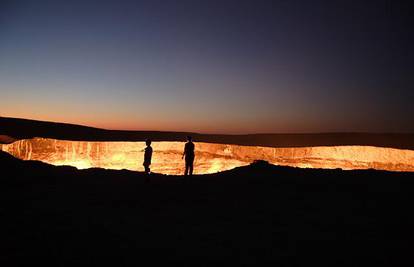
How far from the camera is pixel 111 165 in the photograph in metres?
30.3

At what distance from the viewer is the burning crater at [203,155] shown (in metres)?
26.9

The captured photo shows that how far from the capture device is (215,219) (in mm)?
6184

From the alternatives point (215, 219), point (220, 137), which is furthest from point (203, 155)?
point (215, 219)

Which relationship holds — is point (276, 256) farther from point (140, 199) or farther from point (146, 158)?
point (146, 158)

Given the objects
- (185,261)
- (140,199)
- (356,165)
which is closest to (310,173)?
(140,199)

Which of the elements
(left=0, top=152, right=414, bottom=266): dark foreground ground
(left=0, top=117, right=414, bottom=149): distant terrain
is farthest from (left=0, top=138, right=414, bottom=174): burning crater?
(left=0, top=152, right=414, bottom=266): dark foreground ground

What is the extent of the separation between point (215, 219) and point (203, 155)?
2459 centimetres

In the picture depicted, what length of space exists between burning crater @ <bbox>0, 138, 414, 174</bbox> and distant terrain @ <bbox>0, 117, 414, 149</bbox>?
22.2 ft

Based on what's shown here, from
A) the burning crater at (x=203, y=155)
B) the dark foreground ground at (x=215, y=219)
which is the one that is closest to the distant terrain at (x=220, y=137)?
the burning crater at (x=203, y=155)

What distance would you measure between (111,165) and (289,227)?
88.1 feet

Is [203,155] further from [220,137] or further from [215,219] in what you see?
[215,219]

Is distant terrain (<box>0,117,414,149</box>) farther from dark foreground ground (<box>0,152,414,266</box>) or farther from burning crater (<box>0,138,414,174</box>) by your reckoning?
dark foreground ground (<box>0,152,414,266</box>)

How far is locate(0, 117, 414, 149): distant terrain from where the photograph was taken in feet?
120

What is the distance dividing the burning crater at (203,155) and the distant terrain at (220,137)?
6761 mm
